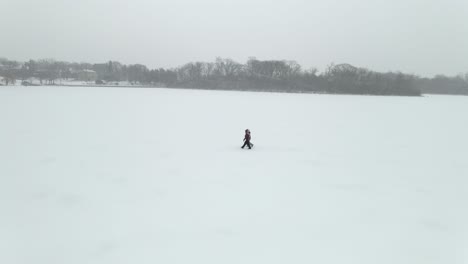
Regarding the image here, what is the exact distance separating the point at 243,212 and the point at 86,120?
14.7 m

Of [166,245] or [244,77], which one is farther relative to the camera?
[244,77]

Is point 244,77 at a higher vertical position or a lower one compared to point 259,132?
higher

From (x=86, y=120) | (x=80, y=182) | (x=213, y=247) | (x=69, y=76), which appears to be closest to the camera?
(x=213, y=247)

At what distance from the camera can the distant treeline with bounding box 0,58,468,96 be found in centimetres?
9312

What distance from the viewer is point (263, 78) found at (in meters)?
99.1

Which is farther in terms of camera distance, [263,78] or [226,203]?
[263,78]

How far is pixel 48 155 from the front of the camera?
955 centimetres

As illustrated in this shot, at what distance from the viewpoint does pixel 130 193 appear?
6.59 meters

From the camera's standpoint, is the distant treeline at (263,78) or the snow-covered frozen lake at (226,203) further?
the distant treeline at (263,78)

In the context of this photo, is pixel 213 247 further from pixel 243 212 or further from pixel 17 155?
pixel 17 155

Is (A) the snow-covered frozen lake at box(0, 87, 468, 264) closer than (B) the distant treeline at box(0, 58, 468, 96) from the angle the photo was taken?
Yes

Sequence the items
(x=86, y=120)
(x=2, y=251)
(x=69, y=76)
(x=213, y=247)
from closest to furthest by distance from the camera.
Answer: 1. (x=2, y=251)
2. (x=213, y=247)
3. (x=86, y=120)
4. (x=69, y=76)

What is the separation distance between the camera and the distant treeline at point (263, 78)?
93125 millimetres

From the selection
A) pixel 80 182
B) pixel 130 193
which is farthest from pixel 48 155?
pixel 130 193
